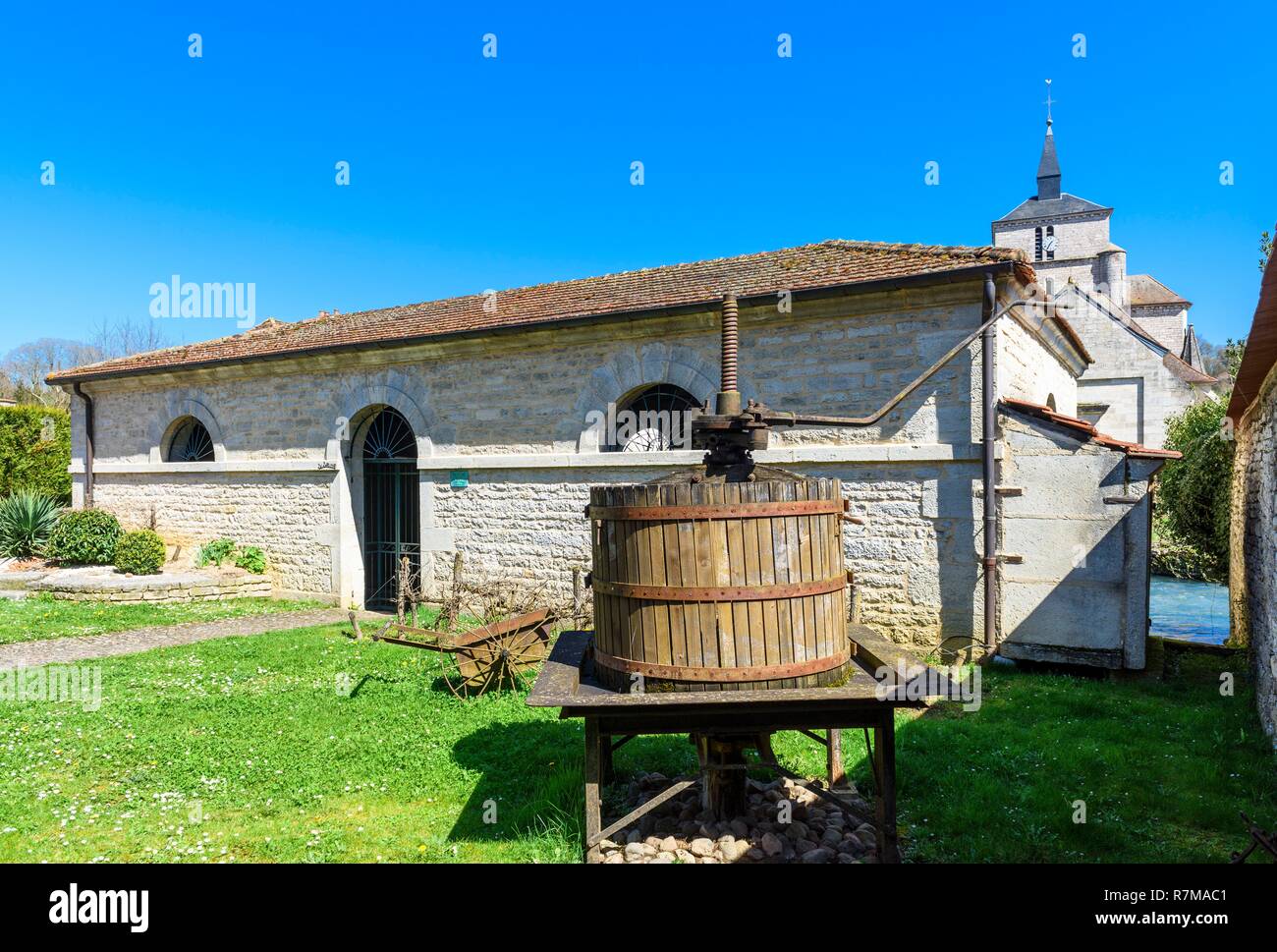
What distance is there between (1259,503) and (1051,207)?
37.4 m

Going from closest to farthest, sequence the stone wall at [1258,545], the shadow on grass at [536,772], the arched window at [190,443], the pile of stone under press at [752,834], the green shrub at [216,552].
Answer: the pile of stone under press at [752,834], the shadow on grass at [536,772], the stone wall at [1258,545], the green shrub at [216,552], the arched window at [190,443]

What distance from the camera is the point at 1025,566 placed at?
7.89m

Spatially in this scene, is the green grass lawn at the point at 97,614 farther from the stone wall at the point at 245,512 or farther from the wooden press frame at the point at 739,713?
the wooden press frame at the point at 739,713

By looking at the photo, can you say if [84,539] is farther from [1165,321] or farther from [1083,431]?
[1165,321]

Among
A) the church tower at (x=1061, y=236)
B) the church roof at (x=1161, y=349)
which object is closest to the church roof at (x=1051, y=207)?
the church tower at (x=1061, y=236)

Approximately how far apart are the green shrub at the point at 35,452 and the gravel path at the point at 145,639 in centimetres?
1005

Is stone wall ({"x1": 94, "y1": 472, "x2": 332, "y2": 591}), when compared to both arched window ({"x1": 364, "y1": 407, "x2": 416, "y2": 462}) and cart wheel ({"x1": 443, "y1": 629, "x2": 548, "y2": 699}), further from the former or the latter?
cart wheel ({"x1": 443, "y1": 629, "x2": 548, "y2": 699})

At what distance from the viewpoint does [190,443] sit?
14594 mm

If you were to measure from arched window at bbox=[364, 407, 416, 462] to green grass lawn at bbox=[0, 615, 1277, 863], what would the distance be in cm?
549

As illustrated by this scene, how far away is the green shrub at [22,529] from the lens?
14547 mm
